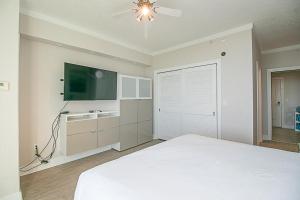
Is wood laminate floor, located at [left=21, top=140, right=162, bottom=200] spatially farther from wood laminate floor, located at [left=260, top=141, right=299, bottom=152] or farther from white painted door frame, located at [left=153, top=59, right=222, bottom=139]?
wood laminate floor, located at [left=260, top=141, right=299, bottom=152]

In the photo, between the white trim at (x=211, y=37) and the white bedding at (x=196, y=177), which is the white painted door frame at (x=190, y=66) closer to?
the white trim at (x=211, y=37)

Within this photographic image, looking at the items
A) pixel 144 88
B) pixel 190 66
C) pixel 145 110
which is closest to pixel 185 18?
pixel 190 66

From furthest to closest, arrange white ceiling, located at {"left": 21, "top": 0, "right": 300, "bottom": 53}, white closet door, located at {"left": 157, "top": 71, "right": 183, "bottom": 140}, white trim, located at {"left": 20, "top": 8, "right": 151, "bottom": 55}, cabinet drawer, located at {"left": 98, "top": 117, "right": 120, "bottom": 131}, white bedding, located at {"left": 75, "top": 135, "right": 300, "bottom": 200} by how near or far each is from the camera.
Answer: white closet door, located at {"left": 157, "top": 71, "right": 183, "bottom": 140} → cabinet drawer, located at {"left": 98, "top": 117, "right": 120, "bottom": 131} → white trim, located at {"left": 20, "top": 8, "right": 151, "bottom": 55} → white ceiling, located at {"left": 21, "top": 0, "right": 300, "bottom": 53} → white bedding, located at {"left": 75, "top": 135, "right": 300, "bottom": 200}

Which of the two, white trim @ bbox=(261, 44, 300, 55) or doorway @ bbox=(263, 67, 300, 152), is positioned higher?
white trim @ bbox=(261, 44, 300, 55)

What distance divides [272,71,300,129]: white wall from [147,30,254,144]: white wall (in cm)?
430

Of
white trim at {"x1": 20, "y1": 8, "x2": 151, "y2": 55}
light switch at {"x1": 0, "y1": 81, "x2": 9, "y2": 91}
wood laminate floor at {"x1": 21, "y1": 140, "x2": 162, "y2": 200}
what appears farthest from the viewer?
white trim at {"x1": 20, "y1": 8, "x2": 151, "y2": 55}

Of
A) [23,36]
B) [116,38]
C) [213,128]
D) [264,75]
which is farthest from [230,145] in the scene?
[264,75]

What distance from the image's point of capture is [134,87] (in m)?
3.87

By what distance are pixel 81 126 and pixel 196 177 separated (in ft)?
7.80

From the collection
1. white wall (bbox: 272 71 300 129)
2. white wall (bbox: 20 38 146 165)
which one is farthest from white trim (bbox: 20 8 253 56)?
white wall (bbox: 272 71 300 129)

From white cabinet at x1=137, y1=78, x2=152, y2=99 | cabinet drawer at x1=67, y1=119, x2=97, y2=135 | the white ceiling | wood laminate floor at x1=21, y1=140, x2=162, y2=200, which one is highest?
the white ceiling

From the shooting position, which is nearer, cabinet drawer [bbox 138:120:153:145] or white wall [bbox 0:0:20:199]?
white wall [bbox 0:0:20:199]

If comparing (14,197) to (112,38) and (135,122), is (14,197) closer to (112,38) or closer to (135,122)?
(135,122)

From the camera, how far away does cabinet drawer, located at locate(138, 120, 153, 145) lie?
3988 millimetres
